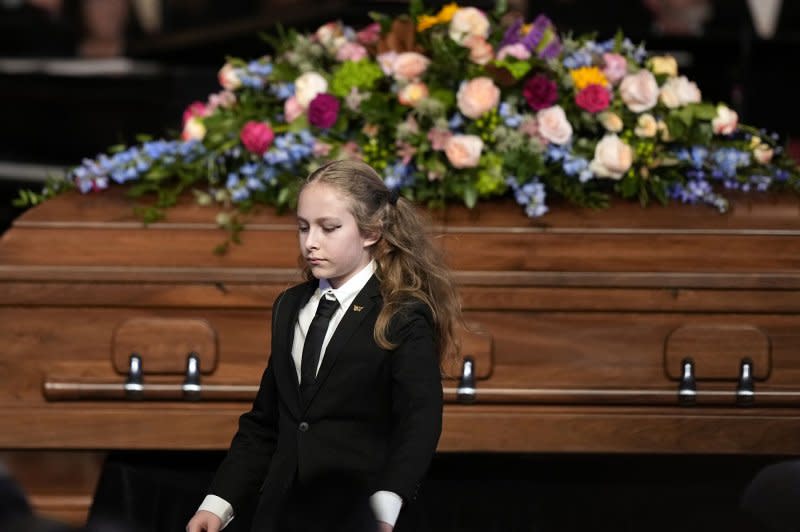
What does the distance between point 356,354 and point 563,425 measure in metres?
0.92

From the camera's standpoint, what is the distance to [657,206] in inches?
119

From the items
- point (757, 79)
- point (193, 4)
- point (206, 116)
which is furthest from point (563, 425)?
point (193, 4)

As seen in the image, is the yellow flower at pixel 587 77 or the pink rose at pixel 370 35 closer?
the yellow flower at pixel 587 77

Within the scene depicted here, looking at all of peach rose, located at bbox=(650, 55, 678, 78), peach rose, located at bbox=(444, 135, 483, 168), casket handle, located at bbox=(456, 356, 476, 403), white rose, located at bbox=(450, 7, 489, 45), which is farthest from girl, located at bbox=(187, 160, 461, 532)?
peach rose, located at bbox=(650, 55, 678, 78)

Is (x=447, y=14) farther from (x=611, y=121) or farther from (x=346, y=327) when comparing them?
(x=346, y=327)

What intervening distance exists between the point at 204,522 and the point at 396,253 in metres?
0.51

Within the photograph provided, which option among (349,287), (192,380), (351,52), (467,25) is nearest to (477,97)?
(467,25)

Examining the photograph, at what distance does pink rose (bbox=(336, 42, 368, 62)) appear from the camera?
3164 mm

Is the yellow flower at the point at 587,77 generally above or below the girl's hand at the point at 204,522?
above

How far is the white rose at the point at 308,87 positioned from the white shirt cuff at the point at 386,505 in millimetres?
1387

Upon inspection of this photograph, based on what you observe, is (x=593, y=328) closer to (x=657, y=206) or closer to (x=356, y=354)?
(x=657, y=206)

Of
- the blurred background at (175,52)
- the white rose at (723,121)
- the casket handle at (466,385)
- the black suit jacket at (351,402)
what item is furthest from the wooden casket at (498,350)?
the blurred background at (175,52)

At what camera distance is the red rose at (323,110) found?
3002 millimetres

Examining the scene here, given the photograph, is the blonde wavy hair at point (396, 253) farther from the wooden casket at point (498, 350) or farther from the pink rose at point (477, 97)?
the pink rose at point (477, 97)
